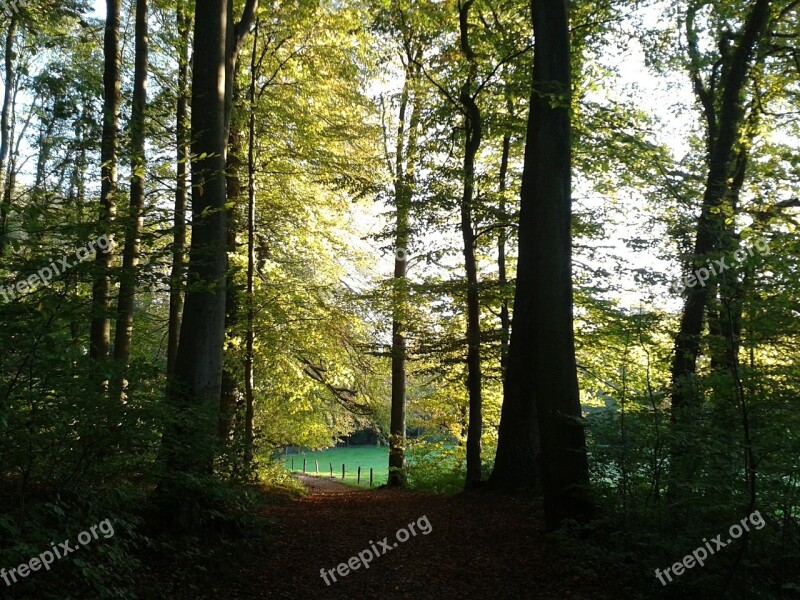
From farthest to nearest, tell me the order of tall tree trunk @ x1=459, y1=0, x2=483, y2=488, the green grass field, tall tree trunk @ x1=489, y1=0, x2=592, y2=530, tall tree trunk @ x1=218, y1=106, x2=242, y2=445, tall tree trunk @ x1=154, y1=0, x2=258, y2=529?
the green grass field, tall tree trunk @ x1=218, y1=106, x2=242, y2=445, tall tree trunk @ x1=459, y1=0, x2=483, y2=488, tall tree trunk @ x1=489, y1=0, x2=592, y2=530, tall tree trunk @ x1=154, y1=0, x2=258, y2=529

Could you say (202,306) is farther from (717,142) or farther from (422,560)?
(717,142)

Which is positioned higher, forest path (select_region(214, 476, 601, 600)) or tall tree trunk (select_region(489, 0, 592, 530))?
tall tree trunk (select_region(489, 0, 592, 530))

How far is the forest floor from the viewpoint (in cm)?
512

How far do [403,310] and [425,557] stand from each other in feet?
23.4

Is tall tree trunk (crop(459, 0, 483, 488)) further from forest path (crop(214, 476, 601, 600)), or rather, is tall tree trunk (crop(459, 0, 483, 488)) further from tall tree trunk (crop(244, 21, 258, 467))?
tall tree trunk (crop(244, 21, 258, 467))

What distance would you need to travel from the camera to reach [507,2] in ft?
33.8

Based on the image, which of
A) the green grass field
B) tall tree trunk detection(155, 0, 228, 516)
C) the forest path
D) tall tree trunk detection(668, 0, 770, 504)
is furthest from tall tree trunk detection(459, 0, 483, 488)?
the green grass field

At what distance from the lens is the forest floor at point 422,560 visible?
5117 millimetres

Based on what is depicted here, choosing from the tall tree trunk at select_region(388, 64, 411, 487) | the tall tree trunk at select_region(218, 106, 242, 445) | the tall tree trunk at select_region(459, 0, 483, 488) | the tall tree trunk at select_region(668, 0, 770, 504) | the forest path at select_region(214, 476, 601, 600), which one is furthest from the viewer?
the tall tree trunk at select_region(388, 64, 411, 487)

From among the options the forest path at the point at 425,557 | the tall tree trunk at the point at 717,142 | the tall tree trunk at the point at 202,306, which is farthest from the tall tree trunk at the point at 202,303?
the tall tree trunk at the point at 717,142

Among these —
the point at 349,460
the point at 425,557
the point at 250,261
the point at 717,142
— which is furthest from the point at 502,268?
the point at 349,460

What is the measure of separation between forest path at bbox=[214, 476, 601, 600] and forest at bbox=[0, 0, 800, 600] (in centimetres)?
5

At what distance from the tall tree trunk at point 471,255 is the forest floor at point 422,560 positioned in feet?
6.02

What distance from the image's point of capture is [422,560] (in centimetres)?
626
